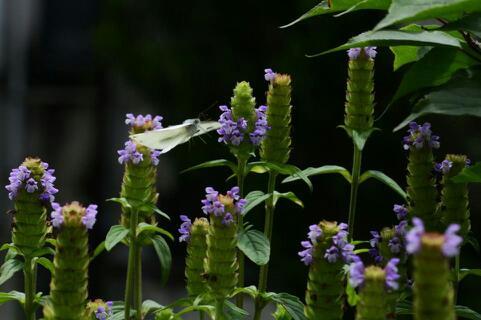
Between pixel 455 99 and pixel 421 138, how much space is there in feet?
0.66

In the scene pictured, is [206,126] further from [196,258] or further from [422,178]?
[422,178]

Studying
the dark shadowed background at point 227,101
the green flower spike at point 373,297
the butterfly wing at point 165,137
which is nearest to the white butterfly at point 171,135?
the butterfly wing at point 165,137

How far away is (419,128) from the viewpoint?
136cm

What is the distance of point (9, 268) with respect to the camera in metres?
1.39

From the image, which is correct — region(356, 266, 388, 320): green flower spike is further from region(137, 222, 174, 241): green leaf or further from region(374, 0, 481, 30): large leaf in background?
region(137, 222, 174, 241): green leaf

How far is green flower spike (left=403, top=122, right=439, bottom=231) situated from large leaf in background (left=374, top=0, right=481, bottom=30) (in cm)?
24

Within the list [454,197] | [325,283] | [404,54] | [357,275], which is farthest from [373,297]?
[404,54]

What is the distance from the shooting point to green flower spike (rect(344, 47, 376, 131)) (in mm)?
1460

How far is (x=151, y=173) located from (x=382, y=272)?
47 cm

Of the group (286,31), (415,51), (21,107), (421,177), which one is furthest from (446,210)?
(21,107)

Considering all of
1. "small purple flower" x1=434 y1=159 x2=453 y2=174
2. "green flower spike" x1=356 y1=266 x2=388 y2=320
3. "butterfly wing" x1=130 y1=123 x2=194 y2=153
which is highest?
"butterfly wing" x1=130 y1=123 x2=194 y2=153

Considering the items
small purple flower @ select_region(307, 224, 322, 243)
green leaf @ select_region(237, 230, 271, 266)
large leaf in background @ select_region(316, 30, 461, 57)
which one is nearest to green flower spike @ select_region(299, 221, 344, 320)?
small purple flower @ select_region(307, 224, 322, 243)

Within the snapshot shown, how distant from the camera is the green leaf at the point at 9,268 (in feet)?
4.48

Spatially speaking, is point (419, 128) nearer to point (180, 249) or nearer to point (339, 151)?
point (339, 151)
